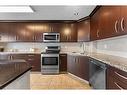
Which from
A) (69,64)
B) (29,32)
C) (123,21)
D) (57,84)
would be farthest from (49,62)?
(123,21)

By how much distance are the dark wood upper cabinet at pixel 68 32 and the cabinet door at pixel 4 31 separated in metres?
2.25

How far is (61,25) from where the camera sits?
805 centimetres

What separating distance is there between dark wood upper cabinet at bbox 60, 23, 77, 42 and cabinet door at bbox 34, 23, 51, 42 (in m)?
0.59

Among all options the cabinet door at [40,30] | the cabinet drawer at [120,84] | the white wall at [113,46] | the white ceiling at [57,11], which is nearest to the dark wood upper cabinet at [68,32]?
the cabinet door at [40,30]

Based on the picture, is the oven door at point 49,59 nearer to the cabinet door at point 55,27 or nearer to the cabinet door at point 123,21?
the cabinet door at point 55,27

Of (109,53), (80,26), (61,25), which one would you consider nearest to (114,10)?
(109,53)

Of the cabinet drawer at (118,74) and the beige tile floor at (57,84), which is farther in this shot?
the beige tile floor at (57,84)

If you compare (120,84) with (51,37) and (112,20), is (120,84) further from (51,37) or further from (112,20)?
(51,37)

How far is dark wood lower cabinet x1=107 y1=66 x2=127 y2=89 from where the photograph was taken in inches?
93.4

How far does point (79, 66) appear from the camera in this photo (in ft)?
20.4

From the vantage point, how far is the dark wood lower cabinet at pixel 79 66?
5.69 metres

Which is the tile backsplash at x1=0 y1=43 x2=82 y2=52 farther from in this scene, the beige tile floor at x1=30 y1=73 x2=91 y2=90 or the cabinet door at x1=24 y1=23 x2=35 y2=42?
the beige tile floor at x1=30 y1=73 x2=91 y2=90

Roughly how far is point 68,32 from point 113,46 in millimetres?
3465

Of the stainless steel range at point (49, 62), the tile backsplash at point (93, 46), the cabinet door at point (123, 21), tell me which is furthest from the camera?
the stainless steel range at point (49, 62)
